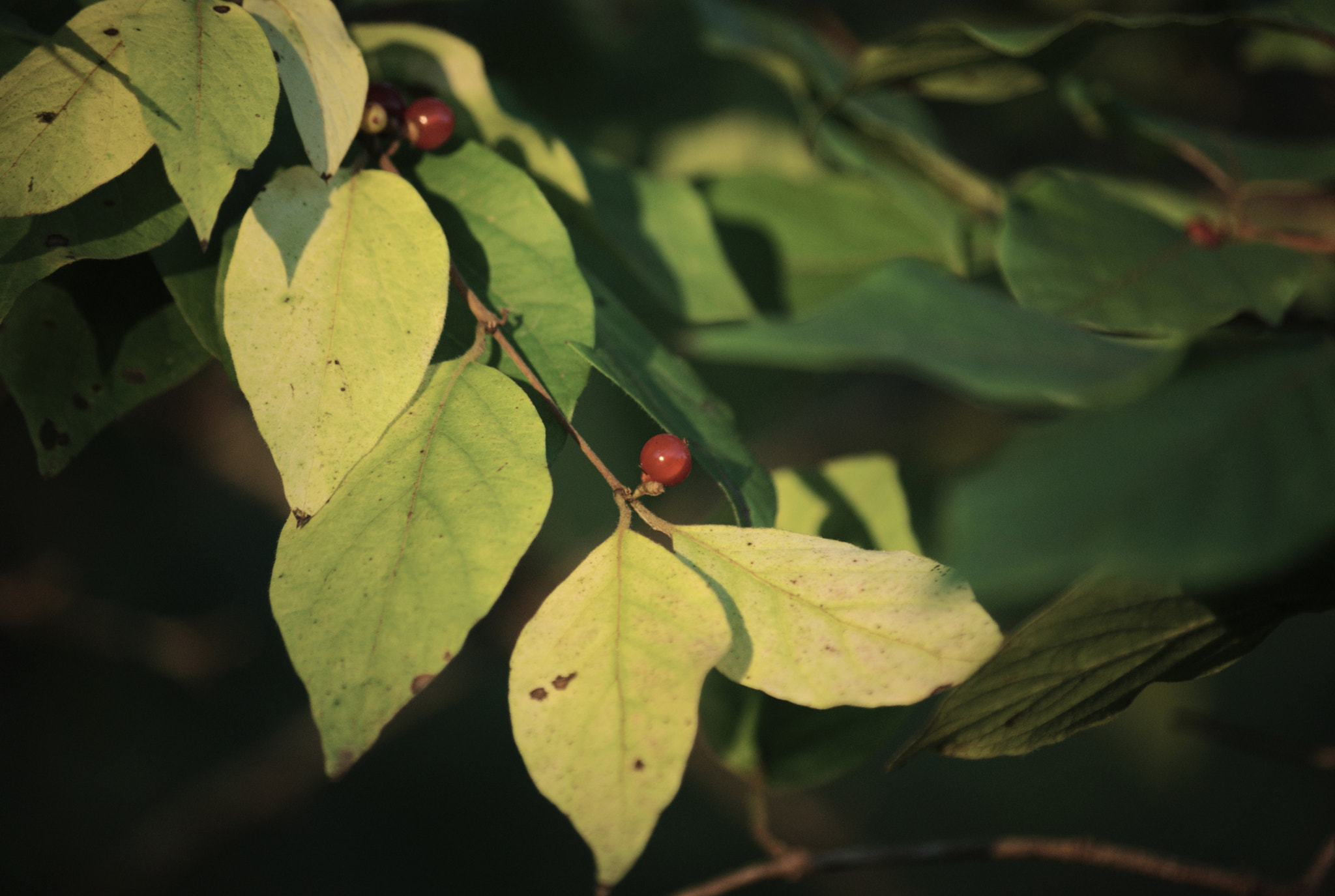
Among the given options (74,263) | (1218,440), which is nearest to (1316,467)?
(1218,440)

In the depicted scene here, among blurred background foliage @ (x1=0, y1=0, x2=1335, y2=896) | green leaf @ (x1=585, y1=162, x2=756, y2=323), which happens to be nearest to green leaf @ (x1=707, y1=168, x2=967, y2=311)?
blurred background foliage @ (x1=0, y1=0, x2=1335, y2=896)

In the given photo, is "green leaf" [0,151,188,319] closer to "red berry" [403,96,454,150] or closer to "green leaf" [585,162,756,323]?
"red berry" [403,96,454,150]

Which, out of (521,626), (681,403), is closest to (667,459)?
(681,403)

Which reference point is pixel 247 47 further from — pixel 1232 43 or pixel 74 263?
pixel 1232 43

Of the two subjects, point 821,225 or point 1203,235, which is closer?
point 1203,235

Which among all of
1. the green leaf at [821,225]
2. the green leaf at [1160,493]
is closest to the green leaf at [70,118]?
the green leaf at [1160,493]

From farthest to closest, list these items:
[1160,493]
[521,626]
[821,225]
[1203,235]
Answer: [521,626] → [821,225] → [1203,235] → [1160,493]

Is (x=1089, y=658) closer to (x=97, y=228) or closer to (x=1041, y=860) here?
(x=1041, y=860)
